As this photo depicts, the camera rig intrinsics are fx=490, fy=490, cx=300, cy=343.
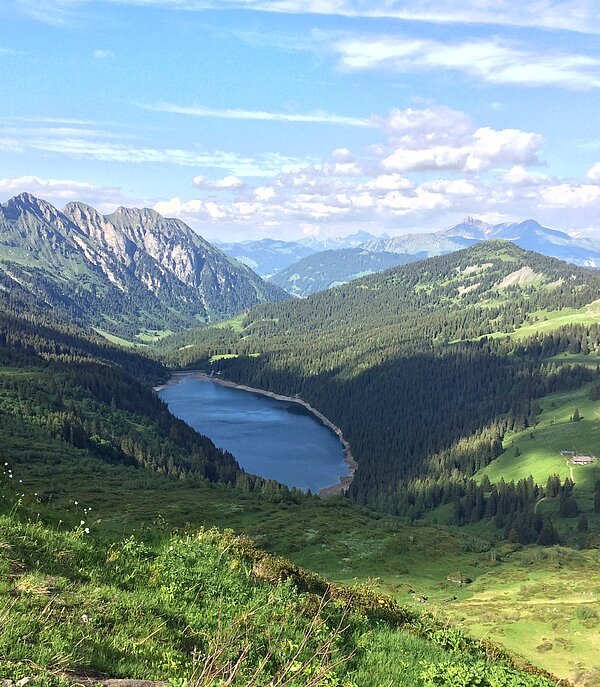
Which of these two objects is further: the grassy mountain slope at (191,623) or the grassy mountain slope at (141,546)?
the grassy mountain slope at (141,546)

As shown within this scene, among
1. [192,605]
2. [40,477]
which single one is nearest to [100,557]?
[192,605]

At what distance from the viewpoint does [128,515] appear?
83.2 meters

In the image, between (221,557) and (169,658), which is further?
(221,557)

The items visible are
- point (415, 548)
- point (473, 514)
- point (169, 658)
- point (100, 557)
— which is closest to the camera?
point (169, 658)

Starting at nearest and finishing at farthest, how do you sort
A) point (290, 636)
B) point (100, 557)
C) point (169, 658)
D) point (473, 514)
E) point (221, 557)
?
1. point (169, 658)
2. point (290, 636)
3. point (100, 557)
4. point (221, 557)
5. point (473, 514)

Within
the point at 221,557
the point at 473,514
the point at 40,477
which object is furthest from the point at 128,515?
the point at 473,514

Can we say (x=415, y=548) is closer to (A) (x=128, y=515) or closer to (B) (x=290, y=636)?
(A) (x=128, y=515)

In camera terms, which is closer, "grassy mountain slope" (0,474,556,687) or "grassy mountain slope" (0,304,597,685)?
"grassy mountain slope" (0,474,556,687)

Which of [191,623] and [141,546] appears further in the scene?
[141,546]

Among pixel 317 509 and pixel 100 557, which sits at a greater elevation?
pixel 100 557

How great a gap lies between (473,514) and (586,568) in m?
89.5

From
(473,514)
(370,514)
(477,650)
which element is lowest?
(473,514)

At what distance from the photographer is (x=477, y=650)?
18.0 meters

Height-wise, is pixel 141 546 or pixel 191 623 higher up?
pixel 141 546
